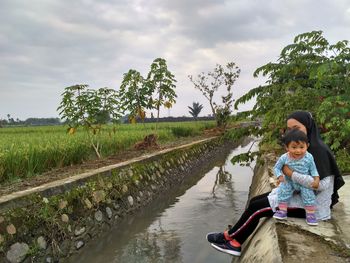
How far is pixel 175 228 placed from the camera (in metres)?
6.67

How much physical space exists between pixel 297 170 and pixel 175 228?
11.7 feet

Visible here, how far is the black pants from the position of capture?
12.6ft

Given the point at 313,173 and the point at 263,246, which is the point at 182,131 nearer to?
the point at 313,173

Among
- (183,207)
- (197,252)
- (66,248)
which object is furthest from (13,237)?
(183,207)

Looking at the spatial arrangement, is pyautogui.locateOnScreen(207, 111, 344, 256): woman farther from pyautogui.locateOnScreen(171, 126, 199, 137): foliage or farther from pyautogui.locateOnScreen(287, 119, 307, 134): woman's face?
pyautogui.locateOnScreen(171, 126, 199, 137): foliage

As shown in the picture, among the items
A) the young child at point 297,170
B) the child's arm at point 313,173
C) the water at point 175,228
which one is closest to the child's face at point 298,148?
the young child at point 297,170

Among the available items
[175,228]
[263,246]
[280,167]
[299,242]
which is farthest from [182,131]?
[299,242]

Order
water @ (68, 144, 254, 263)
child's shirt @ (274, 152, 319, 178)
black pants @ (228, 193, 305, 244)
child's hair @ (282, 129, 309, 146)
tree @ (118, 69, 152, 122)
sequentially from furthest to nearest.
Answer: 1. tree @ (118, 69, 152, 122)
2. water @ (68, 144, 254, 263)
3. black pants @ (228, 193, 305, 244)
4. child's shirt @ (274, 152, 319, 178)
5. child's hair @ (282, 129, 309, 146)

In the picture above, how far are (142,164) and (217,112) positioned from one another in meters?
23.5

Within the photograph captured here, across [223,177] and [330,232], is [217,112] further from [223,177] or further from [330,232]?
[330,232]

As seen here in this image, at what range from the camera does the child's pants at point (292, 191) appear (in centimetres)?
363

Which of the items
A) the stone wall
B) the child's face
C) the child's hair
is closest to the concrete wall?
the child's face

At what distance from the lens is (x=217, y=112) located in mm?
32188

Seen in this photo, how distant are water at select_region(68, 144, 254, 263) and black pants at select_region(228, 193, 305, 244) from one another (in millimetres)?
1330
